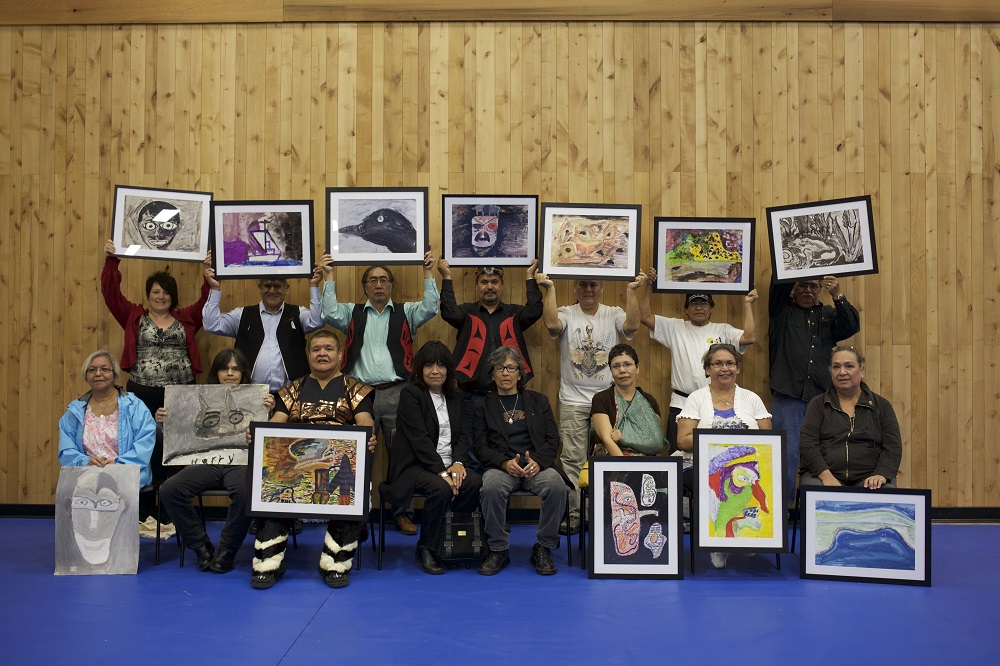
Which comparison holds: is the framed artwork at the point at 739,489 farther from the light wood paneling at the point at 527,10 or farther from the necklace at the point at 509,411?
the light wood paneling at the point at 527,10

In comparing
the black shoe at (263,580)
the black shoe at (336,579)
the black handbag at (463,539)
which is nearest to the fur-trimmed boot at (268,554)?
the black shoe at (263,580)

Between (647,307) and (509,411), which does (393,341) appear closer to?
(509,411)

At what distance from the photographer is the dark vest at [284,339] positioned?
583cm

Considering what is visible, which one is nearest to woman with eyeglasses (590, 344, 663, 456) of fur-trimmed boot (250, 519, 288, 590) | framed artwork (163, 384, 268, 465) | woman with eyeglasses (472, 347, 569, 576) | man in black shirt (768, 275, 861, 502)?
woman with eyeglasses (472, 347, 569, 576)

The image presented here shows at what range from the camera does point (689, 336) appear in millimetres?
6027

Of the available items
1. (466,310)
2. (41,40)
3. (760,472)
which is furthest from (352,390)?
(41,40)

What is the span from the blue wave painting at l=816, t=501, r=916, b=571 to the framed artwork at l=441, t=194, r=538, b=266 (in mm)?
2722

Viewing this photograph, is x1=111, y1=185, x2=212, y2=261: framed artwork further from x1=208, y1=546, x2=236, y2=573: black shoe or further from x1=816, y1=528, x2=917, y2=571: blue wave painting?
x1=816, y1=528, x2=917, y2=571: blue wave painting

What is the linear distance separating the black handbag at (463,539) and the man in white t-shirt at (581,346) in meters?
1.14

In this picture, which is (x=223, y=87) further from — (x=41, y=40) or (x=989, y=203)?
(x=989, y=203)

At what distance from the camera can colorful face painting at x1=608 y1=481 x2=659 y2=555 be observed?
4723mm

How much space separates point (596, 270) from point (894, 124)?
2803 millimetres

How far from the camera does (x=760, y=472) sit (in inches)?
189

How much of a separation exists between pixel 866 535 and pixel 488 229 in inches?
128
